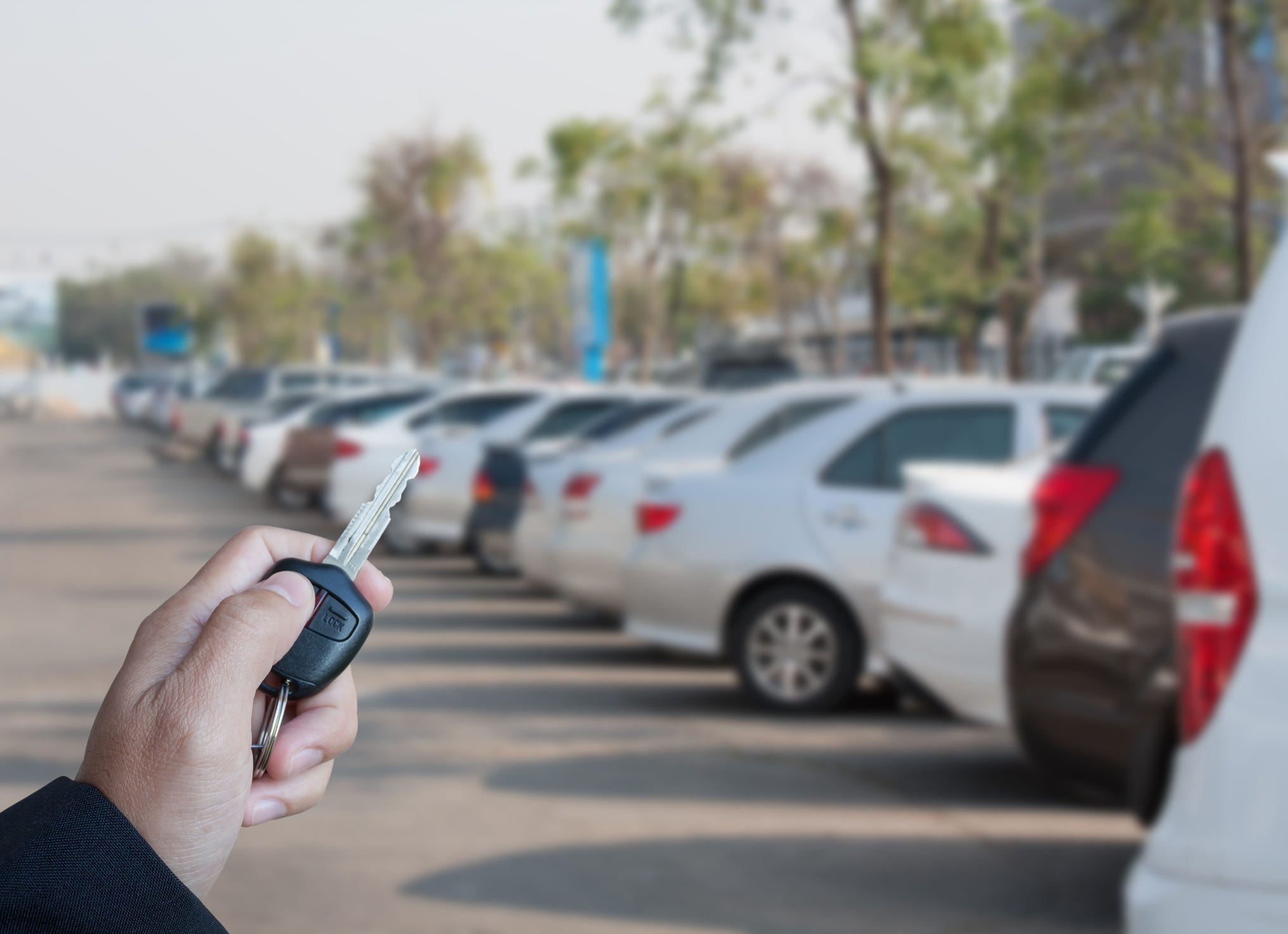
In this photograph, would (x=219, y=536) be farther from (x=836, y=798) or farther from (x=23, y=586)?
(x=836, y=798)

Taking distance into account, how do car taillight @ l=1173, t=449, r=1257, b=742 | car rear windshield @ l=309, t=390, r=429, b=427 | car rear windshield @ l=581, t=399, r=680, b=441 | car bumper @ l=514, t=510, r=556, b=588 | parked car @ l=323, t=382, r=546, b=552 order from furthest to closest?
1. car rear windshield @ l=309, t=390, r=429, b=427
2. parked car @ l=323, t=382, r=546, b=552
3. car rear windshield @ l=581, t=399, r=680, b=441
4. car bumper @ l=514, t=510, r=556, b=588
5. car taillight @ l=1173, t=449, r=1257, b=742

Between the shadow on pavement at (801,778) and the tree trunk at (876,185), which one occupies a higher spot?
the tree trunk at (876,185)

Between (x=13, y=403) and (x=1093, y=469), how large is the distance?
82.0 m

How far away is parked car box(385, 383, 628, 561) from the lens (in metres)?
16.1

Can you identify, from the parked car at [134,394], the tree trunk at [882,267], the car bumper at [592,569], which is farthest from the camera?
the parked car at [134,394]

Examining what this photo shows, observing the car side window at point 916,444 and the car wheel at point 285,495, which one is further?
the car wheel at point 285,495

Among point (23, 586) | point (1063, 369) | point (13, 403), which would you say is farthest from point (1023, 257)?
point (13, 403)

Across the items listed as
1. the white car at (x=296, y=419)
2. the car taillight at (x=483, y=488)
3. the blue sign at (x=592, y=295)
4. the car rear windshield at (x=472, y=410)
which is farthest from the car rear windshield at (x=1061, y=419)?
the blue sign at (x=592, y=295)

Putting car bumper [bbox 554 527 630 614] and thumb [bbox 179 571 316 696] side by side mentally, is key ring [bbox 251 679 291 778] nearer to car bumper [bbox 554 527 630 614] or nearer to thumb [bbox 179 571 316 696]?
thumb [bbox 179 571 316 696]

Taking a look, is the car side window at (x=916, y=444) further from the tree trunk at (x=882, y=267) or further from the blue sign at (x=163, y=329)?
the blue sign at (x=163, y=329)

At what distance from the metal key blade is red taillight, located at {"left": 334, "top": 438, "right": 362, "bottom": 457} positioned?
52.1ft

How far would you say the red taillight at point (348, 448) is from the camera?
1688 cm

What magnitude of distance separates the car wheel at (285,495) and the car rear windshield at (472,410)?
12.3 ft

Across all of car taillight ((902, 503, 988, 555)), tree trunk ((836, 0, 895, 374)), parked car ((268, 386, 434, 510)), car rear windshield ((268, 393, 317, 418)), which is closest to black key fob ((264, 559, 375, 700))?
car taillight ((902, 503, 988, 555))
